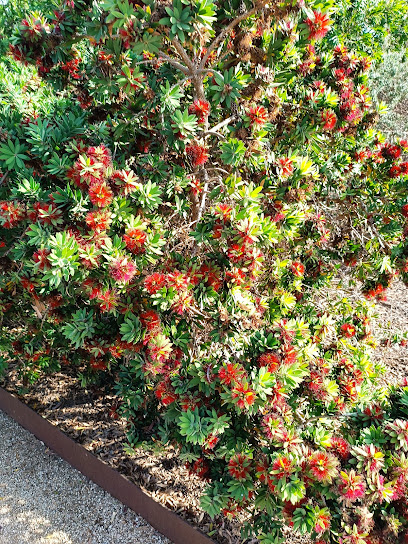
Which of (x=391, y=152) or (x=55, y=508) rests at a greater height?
(x=391, y=152)

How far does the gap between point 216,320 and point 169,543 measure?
1.68 metres

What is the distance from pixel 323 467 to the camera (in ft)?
5.76

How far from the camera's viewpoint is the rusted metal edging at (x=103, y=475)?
287cm

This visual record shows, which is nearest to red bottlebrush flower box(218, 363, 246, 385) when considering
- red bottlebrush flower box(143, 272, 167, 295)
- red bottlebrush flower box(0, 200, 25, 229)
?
red bottlebrush flower box(143, 272, 167, 295)

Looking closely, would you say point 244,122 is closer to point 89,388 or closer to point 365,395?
point 365,395

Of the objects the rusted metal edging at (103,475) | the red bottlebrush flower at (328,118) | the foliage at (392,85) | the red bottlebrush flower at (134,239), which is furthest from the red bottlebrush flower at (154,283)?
the foliage at (392,85)

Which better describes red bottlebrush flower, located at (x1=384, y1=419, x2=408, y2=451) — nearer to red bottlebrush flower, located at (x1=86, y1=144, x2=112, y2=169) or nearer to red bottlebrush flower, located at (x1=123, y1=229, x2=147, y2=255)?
red bottlebrush flower, located at (x1=123, y1=229, x2=147, y2=255)

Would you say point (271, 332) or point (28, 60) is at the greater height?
point (28, 60)

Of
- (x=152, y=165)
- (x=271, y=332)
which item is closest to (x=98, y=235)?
(x=152, y=165)

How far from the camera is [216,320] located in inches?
89.7

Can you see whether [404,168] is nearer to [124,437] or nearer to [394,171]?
[394,171]

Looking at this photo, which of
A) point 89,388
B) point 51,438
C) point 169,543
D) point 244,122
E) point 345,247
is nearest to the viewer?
point 244,122

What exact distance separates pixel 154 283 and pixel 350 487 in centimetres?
113

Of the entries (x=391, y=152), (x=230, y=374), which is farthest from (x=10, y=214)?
(x=391, y=152)
